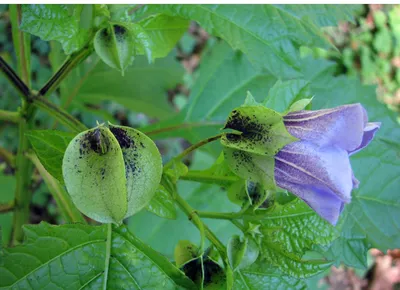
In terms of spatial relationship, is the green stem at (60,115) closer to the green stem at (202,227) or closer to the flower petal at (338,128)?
the green stem at (202,227)

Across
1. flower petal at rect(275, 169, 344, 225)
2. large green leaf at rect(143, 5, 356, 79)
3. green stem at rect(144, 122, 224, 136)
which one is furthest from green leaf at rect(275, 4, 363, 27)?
flower petal at rect(275, 169, 344, 225)

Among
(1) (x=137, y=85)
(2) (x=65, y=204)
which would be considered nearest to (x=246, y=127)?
(2) (x=65, y=204)

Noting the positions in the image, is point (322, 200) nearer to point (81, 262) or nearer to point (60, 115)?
point (81, 262)

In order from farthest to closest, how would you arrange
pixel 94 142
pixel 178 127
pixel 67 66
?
pixel 178 127, pixel 67 66, pixel 94 142

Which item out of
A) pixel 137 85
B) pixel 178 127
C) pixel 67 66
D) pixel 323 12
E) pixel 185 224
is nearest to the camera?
pixel 67 66

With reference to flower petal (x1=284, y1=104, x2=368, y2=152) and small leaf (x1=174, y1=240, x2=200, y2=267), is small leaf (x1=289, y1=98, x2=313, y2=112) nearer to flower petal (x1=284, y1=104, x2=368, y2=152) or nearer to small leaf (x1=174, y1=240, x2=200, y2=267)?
flower petal (x1=284, y1=104, x2=368, y2=152)

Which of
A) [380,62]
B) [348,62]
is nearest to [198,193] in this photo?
[348,62]

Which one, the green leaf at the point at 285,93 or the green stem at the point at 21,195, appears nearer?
the green leaf at the point at 285,93

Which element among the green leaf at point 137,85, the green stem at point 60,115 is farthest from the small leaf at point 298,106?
the green leaf at point 137,85
